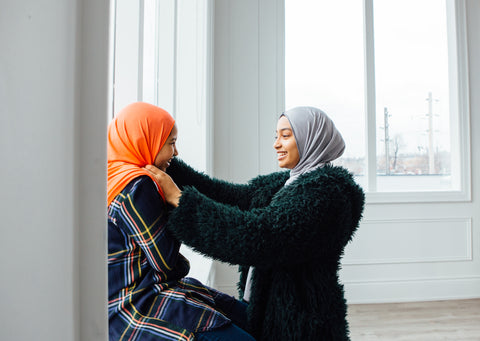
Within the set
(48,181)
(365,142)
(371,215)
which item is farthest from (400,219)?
(48,181)

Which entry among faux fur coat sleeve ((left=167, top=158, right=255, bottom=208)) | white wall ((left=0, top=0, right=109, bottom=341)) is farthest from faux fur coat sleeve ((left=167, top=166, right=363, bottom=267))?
white wall ((left=0, top=0, right=109, bottom=341))

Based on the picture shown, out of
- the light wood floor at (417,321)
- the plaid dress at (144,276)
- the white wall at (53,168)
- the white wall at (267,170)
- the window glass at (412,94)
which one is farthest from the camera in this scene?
the window glass at (412,94)

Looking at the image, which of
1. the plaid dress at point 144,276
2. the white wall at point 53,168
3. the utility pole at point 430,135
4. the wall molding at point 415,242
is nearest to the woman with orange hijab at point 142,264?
the plaid dress at point 144,276

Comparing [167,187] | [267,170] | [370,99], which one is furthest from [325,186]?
[370,99]

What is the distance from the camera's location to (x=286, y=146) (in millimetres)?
1146

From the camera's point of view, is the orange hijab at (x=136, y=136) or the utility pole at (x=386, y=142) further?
the utility pole at (x=386, y=142)

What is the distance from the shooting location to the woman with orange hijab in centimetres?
68

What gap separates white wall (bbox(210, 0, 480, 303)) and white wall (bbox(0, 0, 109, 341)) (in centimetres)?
245

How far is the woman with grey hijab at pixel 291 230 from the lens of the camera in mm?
753

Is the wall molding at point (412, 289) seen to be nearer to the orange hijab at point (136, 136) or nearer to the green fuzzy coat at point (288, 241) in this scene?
the green fuzzy coat at point (288, 241)

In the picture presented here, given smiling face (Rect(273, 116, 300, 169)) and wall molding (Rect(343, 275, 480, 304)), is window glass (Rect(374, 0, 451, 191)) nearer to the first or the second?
wall molding (Rect(343, 275, 480, 304))

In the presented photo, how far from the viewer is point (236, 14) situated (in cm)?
270

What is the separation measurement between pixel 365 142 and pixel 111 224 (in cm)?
265

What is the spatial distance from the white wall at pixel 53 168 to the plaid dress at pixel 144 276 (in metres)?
0.48
